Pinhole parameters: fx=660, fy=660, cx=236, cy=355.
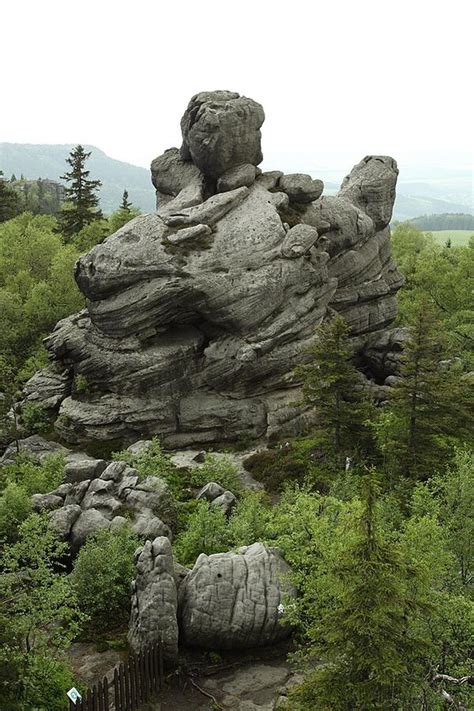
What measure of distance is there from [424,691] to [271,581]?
8.01 m

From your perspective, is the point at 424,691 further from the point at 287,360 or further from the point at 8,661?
the point at 287,360

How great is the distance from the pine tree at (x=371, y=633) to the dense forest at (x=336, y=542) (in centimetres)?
3

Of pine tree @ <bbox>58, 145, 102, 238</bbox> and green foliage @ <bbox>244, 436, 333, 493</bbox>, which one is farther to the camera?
pine tree @ <bbox>58, 145, 102, 238</bbox>

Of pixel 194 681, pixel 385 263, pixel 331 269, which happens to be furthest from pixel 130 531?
pixel 385 263

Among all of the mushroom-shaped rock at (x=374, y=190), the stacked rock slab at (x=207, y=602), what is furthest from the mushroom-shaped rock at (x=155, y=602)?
the mushroom-shaped rock at (x=374, y=190)

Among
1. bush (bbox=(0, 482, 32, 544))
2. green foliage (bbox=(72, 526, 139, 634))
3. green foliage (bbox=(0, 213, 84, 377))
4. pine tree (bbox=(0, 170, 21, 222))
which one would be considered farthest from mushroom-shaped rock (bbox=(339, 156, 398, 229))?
pine tree (bbox=(0, 170, 21, 222))

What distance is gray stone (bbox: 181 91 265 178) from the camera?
42531mm

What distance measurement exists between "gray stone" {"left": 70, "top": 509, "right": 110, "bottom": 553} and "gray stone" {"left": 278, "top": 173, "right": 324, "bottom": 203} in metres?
29.3

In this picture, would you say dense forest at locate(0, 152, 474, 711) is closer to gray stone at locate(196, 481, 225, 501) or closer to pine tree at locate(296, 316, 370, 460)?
pine tree at locate(296, 316, 370, 460)

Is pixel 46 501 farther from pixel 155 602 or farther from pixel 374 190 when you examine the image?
pixel 374 190

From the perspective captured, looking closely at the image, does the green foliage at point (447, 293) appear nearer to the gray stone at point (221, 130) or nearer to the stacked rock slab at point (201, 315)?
the stacked rock slab at point (201, 315)

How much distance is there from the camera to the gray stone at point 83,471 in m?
28.9

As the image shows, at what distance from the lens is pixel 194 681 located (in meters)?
17.4

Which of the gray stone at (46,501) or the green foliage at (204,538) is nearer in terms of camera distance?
the green foliage at (204,538)
